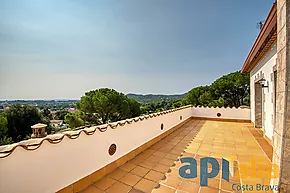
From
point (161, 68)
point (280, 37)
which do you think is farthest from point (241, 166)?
point (161, 68)

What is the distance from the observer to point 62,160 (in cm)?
190

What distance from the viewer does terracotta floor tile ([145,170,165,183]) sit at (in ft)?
7.76

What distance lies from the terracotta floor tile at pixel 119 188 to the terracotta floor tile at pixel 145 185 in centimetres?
13

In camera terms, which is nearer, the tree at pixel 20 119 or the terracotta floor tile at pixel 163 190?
the terracotta floor tile at pixel 163 190

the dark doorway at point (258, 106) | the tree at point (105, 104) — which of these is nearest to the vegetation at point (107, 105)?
the tree at point (105, 104)

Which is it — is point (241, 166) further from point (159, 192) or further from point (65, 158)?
point (65, 158)

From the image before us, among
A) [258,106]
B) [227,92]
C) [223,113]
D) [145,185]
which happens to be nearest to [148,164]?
[145,185]

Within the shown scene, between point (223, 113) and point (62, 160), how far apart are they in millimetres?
8060

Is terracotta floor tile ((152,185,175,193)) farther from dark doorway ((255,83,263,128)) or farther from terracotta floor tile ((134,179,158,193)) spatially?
dark doorway ((255,83,263,128))

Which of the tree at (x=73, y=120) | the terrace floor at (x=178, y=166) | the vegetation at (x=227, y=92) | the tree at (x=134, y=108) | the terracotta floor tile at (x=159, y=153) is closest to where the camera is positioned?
the terrace floor at (x=178, y=166)

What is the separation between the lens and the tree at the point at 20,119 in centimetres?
1590

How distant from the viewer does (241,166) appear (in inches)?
110

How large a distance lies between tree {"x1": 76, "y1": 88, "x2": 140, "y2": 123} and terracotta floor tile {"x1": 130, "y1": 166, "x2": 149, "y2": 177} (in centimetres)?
1332

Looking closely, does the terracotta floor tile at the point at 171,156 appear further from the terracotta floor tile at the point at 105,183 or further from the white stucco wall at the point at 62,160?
the terracotta floor tile at the point at 105,183
